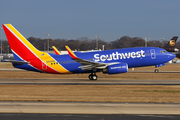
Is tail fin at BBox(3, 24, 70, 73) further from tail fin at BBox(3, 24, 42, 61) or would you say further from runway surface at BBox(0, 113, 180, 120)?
runway surface at BBox(0, 113, 180, 120)

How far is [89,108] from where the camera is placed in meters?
18.5

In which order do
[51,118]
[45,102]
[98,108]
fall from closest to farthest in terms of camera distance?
[51,118], [98,108], [45,102]

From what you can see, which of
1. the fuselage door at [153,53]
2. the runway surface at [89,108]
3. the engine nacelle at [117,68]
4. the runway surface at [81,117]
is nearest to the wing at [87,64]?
the engine nacelle at [117,68]

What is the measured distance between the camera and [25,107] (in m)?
18.7

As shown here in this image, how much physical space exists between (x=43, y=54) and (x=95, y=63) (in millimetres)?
8439

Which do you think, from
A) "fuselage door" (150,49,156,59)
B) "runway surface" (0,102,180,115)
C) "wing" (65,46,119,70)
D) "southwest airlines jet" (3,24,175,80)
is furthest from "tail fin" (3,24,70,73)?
"runway surface" (0,102,180,115)

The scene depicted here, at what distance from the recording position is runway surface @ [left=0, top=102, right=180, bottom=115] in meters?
17.2

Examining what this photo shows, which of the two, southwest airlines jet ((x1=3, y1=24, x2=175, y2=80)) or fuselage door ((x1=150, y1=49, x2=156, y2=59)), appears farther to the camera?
fuselage door ((x1=150, y1=49, x2=156, y2=59))

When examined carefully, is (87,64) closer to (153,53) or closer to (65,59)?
(65,59)

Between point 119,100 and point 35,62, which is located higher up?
point 35,62

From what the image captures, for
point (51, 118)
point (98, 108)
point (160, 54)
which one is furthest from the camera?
point (160, 54)

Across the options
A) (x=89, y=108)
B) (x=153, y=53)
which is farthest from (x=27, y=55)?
(x=89, y=108)

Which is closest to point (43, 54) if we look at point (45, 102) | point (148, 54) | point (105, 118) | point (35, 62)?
point (35, 62)

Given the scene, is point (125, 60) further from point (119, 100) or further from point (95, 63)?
point (119, 100)
